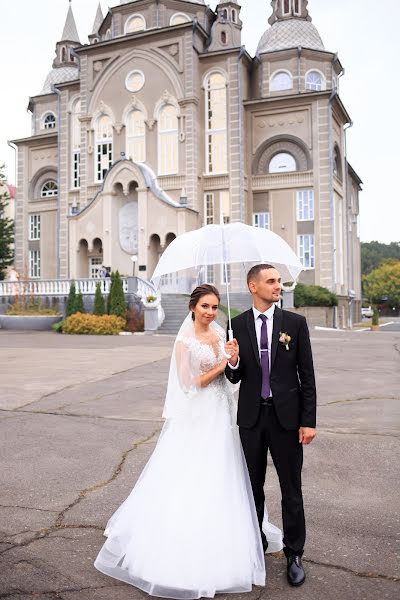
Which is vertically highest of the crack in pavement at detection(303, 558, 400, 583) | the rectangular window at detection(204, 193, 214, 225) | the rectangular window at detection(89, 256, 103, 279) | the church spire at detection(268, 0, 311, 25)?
the church spire at detection(268, 0, 311, 25)

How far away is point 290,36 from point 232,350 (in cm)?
4190

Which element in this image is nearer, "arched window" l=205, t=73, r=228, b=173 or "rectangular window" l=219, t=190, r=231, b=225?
"rectangular window" l=219, t=190, r=231, b=225

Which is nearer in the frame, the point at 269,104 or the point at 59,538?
the point at 59,538

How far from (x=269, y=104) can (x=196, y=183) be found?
703 centimetres

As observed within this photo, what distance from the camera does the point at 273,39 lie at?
4075 centimetres

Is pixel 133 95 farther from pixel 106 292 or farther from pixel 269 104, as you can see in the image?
pixel 106 292

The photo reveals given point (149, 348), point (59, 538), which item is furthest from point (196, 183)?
point (59, 538)

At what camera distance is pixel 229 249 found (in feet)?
14.0

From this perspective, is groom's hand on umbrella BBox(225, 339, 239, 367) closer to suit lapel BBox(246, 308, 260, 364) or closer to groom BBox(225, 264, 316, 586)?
groom BBox(225, 264, 316, 586)

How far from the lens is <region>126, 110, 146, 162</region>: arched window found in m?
38.2

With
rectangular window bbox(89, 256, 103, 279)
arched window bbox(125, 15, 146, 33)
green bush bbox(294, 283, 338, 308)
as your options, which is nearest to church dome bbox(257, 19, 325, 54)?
arched window bbox(125, 15, 146, 33)

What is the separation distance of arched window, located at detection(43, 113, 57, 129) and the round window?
10834mm

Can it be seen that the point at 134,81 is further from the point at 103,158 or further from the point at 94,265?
the point at 94,265

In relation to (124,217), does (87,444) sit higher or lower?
lower
